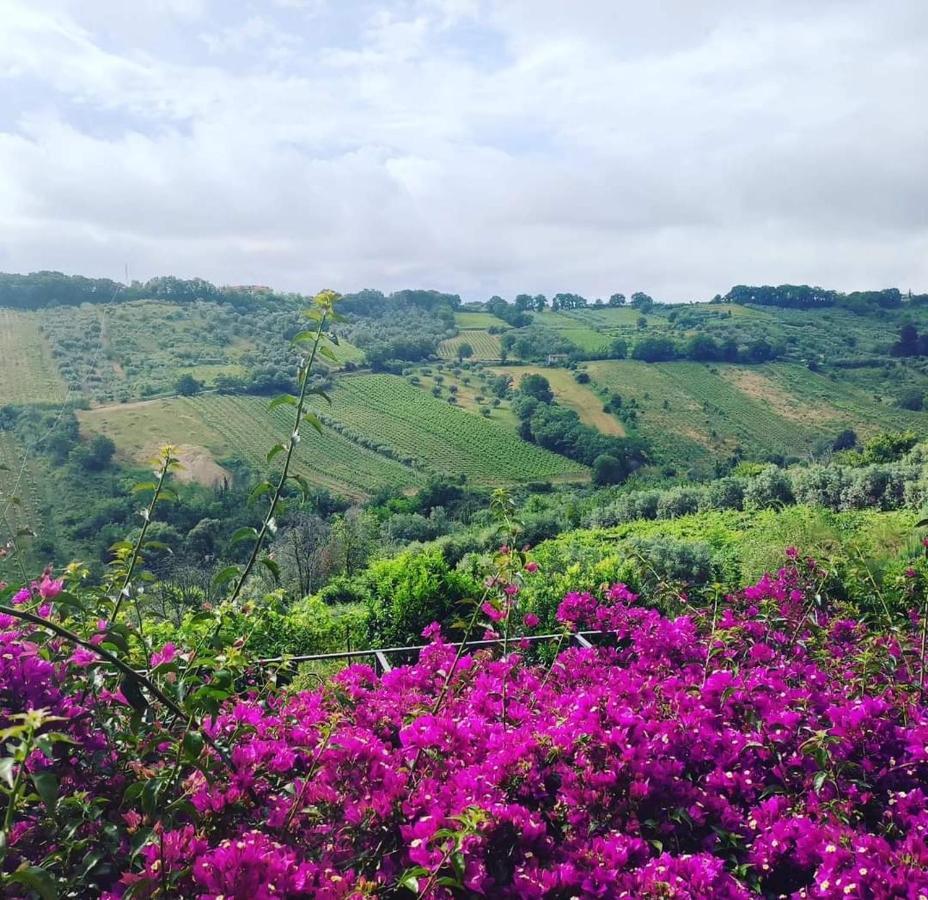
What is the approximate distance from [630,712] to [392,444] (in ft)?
176

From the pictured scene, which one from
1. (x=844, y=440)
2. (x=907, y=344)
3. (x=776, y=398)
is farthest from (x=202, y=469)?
(x=907, y=344)

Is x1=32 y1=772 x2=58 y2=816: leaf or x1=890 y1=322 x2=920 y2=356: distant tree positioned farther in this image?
x1=890 y1=322 x2=920 y2=356: distant tree

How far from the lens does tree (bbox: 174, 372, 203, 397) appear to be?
187 feet

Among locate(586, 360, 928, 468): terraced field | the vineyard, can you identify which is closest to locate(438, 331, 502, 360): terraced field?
locate(586, 360, 928, 468): terraced field

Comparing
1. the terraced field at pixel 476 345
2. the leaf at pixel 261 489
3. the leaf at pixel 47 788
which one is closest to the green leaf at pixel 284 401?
the leaf at pixel 261 489

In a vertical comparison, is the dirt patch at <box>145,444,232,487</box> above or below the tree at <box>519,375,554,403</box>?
below

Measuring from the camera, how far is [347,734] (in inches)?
Answer: 75.9

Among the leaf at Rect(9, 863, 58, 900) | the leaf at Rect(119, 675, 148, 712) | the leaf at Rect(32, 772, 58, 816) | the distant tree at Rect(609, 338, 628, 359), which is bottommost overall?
the leaf at Rect(9, 863, 58, 900)

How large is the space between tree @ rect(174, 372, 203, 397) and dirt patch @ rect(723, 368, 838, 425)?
50.6m

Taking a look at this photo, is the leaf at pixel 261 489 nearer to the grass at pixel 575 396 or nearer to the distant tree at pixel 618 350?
the grass at pixel 575 396

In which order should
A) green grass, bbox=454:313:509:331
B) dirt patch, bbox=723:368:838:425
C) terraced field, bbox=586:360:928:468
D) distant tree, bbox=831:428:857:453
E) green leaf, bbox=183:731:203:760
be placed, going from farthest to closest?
green grass, bbox=454:313:509:331
dirt patch, bbox=723:368:838:425
terraced field, bbox=586:360:928:468
distant tree, bbox=831:428:857:453
green leaf, bbox=183:731:203:760

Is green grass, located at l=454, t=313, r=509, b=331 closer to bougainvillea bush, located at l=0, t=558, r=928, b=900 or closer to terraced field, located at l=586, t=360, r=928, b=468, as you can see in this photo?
terraced field, located at l=586, t=360, r=928, b=468

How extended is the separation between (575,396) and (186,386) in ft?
114

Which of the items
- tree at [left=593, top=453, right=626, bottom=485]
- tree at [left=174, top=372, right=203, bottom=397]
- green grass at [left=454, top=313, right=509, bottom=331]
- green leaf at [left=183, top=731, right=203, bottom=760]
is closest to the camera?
green leaf at [left=183, top=731, right=203, bottom=760]
